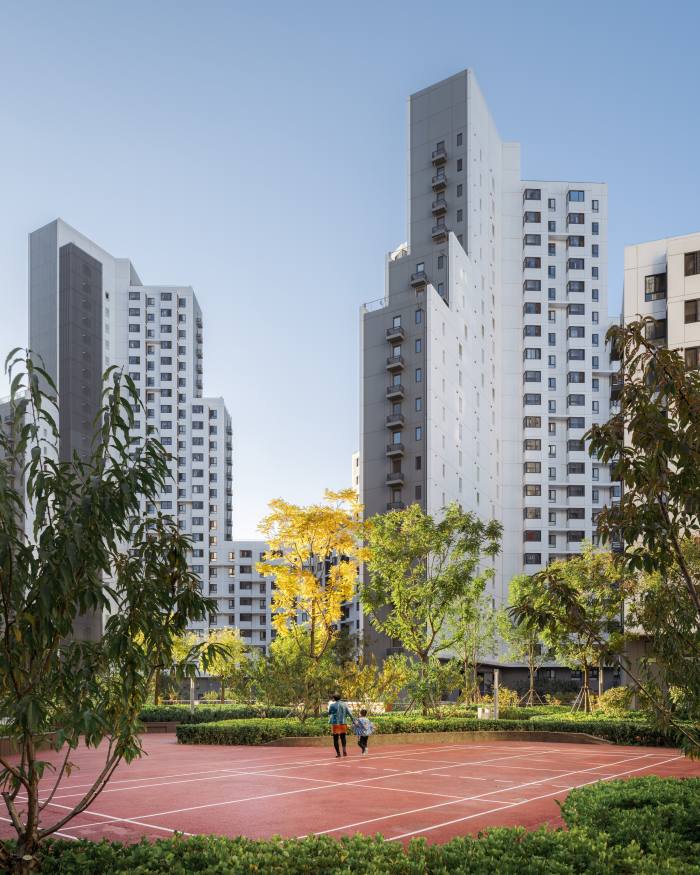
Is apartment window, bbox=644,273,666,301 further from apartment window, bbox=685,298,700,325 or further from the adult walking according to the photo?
the adult walking

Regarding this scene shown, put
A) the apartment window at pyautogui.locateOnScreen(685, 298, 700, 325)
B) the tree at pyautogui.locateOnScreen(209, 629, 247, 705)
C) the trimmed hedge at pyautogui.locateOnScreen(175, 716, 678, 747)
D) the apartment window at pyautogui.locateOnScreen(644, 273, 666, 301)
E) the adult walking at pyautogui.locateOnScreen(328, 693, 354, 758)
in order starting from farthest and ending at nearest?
the apartment window at pyautogui.locateOnScreen(644, 273, 666, 301) < the apartment window at pyautogui.locateOnScreen(685, 298, 700, 325) < the trimmed hedge at pyautogui.locateOnScreen(175, 716, 678, 747) < the adult walking at pyautogui.locateOnScreen(328, 693, 354, 758) < the tree at pyautogui.locateOnScreen(209, 629, 247, 705)

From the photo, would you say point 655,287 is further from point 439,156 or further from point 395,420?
point 439,156

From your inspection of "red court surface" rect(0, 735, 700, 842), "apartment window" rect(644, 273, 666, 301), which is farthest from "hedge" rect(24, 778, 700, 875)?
"apartment window" rect(644, 273, 666, 301)

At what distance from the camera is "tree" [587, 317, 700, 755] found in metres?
8.22

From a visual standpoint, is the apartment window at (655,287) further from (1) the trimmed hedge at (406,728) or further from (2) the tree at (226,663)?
(2) the tree at (226,663)

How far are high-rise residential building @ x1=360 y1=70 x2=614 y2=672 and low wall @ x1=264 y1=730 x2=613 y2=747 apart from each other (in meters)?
33.2

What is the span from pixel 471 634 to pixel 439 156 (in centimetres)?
4914

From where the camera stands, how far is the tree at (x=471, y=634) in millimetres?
36406

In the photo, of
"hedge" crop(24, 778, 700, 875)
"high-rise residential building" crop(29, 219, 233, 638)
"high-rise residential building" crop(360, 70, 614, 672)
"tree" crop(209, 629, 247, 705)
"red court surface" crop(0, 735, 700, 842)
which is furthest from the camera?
"high-rise residential building" crop(29, 219, 233, 638)

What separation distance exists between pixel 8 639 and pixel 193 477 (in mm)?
130880

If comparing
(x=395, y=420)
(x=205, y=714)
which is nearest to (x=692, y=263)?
(x=395, y=420)

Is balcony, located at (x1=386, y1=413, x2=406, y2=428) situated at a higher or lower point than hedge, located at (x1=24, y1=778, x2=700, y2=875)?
higher

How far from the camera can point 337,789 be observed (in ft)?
55.8

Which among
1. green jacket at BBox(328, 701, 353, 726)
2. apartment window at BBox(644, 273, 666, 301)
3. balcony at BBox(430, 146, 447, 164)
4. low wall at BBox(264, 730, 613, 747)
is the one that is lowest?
low wall at BBox(264, 730, 613, 747)
